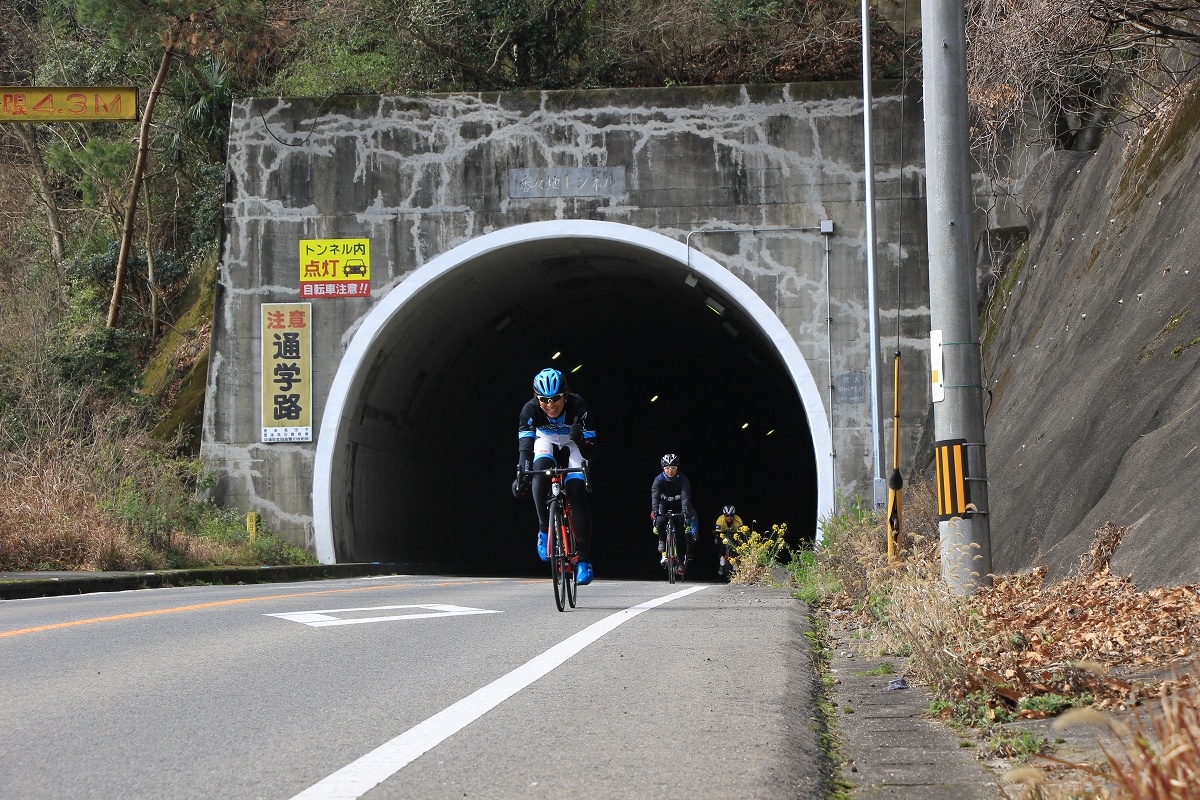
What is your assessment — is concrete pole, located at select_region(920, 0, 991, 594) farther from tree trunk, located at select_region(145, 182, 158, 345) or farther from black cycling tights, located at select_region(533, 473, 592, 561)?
tree trunk, located at select_region(145, 182, 158, 345)

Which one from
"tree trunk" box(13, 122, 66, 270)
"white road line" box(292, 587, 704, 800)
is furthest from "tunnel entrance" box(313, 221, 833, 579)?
"tree trunk" box(13, 122, 66, 270)

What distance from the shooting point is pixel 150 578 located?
15.3 metres

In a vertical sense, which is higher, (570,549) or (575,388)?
(575,388)

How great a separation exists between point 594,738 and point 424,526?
68.7 feet

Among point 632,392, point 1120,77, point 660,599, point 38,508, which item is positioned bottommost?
point 660,599

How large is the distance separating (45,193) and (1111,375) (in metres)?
28.3

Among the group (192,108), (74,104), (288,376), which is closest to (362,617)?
(74,104)

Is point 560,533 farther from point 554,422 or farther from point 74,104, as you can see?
point 74,104

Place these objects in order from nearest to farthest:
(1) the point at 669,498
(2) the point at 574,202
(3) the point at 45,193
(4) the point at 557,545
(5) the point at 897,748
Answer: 1. (5) the point at 897,748
2. (4) the point at 557,545
3. (1) the point at 669,498
4. (2) the point at 574,202
5. (3) the point at 45,193

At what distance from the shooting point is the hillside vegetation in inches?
610

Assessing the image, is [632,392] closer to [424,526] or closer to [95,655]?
[424,526]

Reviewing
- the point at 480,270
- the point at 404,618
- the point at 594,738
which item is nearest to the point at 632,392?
the point at 480,270

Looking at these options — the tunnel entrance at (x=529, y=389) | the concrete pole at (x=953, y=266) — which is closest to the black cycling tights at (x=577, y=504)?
the concrete pole at (x=953, y=266)

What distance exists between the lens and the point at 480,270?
21844mm
